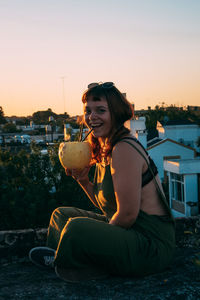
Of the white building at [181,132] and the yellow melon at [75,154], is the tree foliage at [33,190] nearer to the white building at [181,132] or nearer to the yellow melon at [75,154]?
the yellow melon at [75,154]

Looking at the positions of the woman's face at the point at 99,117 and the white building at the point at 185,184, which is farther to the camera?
the white building at the point at 185,184

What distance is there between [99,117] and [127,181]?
0.61 metres

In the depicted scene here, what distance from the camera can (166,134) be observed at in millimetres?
34812

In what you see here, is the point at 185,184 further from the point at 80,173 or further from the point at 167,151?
the point at 80,173

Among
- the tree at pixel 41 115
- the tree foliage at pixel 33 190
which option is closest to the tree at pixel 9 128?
the tree at pixel 41 115

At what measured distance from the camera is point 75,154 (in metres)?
2.73

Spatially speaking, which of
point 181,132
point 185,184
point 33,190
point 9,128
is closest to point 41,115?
point 9,128

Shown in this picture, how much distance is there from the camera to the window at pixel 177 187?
18.8 meters

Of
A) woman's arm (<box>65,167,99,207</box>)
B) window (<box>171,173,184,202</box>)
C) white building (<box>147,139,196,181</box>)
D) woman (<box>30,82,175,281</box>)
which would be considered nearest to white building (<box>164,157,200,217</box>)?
window (<box>171,173,184,202</box>)

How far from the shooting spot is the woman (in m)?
2.24

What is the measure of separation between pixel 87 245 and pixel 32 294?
514mm

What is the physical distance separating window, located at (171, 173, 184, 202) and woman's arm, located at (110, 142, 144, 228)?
1685cm

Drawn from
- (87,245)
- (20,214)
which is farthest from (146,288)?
(20,214)

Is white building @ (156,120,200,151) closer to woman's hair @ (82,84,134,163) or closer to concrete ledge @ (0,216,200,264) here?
concrete ledge @ (0,216,200,264)
